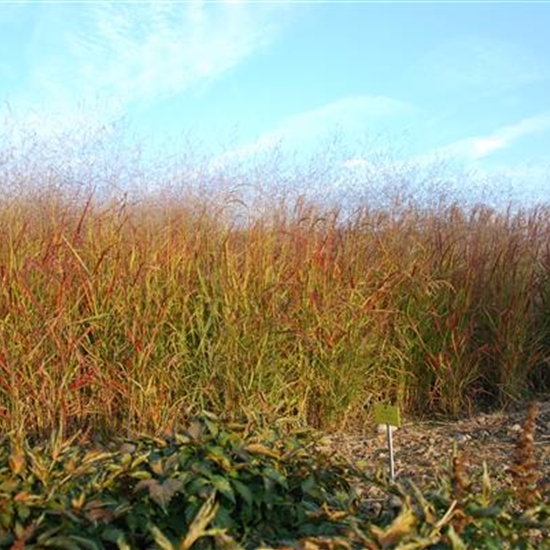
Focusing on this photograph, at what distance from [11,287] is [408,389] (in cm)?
208

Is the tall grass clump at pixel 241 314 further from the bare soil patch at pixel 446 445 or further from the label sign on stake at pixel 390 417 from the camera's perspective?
the label sign on stake at pixel 390 417

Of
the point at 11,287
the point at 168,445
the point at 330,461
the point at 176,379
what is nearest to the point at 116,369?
the point at 176,379

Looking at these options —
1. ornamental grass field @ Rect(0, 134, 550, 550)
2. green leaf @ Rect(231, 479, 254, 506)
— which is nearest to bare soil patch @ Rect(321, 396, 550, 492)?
ornamental grass field @ Rect(0, 134, 550, 550)

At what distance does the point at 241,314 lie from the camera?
3.34 m

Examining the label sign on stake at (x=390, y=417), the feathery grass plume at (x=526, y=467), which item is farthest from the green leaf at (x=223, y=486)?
the feathery grass plume at (x=526, y=467)

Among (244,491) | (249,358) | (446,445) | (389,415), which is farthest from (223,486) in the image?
(446,445)

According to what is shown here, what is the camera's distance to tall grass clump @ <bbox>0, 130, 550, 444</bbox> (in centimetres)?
312

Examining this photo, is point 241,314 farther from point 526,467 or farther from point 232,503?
point 526,467

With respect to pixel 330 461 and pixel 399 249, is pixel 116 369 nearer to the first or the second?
pixel 330 461

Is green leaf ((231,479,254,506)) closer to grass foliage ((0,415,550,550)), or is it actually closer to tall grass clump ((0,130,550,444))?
grass foliage ((0,415,550,550))

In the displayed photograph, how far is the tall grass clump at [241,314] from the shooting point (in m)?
3.12

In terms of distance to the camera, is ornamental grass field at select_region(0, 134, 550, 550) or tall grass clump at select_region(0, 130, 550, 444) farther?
tall grass clump at select_region(0, 130, 550, 444)

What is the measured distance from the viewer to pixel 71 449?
2.37m

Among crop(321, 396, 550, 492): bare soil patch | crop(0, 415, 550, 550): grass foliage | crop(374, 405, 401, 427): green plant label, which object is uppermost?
crop(374, 405, 401, 427): green plant label
